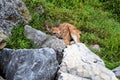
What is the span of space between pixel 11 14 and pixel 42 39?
Result: 2.65 feet

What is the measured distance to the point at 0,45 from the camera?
261 inches

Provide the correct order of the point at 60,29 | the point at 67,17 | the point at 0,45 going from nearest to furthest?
1. the point at 0,45
2. the point at 60,29
3. the point at 67,17

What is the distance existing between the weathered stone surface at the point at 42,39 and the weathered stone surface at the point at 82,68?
0.56 m

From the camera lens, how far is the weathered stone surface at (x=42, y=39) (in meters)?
7.16

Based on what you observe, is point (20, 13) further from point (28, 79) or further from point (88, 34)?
point (28, 79)

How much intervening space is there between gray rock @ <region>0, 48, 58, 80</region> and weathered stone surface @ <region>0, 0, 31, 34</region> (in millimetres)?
1282

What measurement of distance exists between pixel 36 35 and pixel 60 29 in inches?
30.9

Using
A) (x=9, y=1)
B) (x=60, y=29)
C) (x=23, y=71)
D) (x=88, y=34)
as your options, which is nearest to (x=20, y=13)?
(x=9, y=1)

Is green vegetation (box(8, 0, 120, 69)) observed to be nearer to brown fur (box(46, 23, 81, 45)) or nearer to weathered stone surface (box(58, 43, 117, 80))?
brown fur (box(46, 23, 81, 45))

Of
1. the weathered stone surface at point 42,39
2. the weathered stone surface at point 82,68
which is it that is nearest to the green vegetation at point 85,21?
the weathered stone surface at point 42,39

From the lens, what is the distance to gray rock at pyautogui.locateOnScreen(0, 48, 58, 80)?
5.86 m

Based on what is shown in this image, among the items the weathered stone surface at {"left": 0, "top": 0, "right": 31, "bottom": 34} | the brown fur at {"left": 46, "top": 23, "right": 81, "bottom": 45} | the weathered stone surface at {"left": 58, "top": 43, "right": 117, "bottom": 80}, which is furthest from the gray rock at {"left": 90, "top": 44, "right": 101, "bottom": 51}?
the weathered stone surface at {"left": 0, "top": 0, "right": 31, "bottom": 34}

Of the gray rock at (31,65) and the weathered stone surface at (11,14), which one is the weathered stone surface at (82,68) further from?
the weathered stone surface at (11,14)

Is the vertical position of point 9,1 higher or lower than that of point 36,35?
higher
